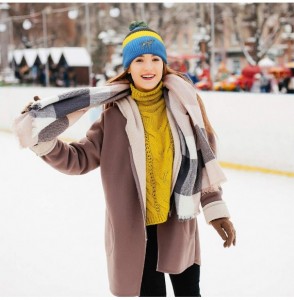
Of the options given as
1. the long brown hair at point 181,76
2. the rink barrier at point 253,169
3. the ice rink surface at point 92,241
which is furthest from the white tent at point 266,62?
the long brown hair at point 181,76

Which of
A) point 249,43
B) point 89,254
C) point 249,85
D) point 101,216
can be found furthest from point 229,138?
point 89,254

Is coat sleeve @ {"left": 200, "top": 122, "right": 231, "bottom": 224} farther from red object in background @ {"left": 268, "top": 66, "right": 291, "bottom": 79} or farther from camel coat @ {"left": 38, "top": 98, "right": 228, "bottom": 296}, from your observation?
red object in background @ {"left": 268, "top": 66, "right": 291, "bottom": 79}

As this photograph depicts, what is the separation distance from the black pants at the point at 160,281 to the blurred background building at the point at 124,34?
3.94m

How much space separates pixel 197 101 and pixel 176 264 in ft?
1.41

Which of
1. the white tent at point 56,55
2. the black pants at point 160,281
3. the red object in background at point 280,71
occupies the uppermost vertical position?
the white tent at point 56,55

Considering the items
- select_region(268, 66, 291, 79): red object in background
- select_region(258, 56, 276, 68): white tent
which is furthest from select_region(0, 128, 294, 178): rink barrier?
select_region(258, 56, 276, 68): white tent

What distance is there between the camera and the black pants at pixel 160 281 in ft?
4.50

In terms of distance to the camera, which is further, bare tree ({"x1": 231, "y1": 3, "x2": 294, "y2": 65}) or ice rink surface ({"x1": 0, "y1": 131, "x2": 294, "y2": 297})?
bare tree ({"x1": 231, "y1": 3, "x2": 294, "y2": 65})

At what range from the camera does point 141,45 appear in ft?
4.13

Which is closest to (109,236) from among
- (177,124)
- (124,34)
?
(177,124)

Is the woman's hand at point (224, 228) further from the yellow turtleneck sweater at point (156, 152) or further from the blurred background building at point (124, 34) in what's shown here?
the blurred background building at point (124, 34)

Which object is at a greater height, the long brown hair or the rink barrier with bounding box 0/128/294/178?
the long brown hair

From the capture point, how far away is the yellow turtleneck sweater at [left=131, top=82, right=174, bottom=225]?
1.27m

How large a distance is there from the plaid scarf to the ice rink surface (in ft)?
2.21
